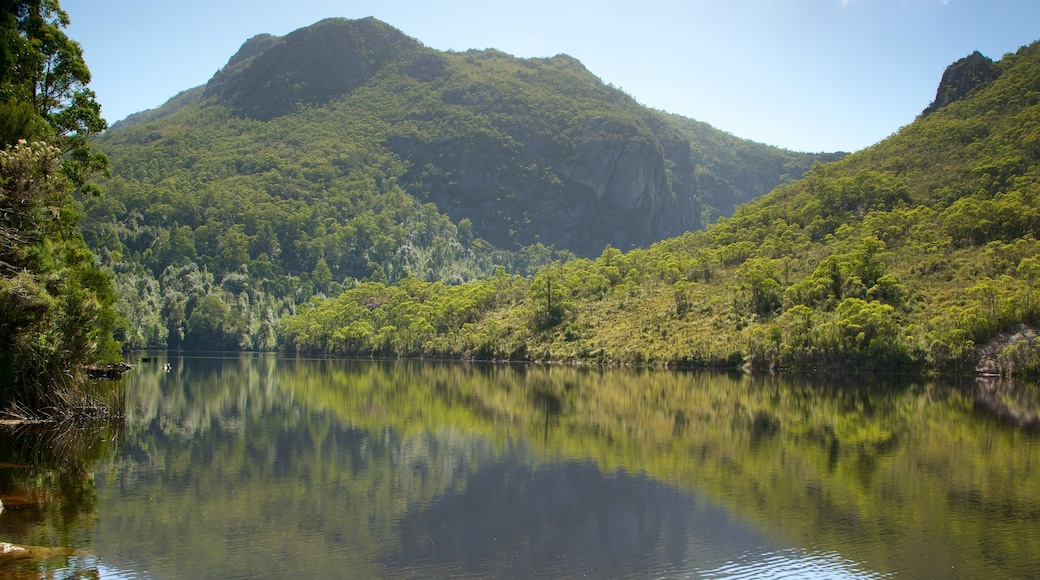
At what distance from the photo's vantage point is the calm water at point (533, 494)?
19.4m

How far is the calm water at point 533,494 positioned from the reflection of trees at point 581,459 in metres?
0.12

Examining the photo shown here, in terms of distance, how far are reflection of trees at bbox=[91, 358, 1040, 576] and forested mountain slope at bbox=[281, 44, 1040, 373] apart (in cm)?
2277

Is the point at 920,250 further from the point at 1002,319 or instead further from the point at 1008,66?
the point at 1008,66

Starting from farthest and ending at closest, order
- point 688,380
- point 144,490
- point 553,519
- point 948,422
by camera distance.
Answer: point 688,380, point 948,422, point 144,490, point 553,519

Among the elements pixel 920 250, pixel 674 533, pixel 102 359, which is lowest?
pixel 674 533

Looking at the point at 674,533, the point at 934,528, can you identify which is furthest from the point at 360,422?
the point at 934,528

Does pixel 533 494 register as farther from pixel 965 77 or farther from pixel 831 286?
pixel 965 77

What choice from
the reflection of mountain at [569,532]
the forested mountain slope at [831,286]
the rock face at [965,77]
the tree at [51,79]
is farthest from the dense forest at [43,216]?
the rock face at [965,77]

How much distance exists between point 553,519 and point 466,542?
3.38 m

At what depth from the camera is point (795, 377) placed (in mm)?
79438

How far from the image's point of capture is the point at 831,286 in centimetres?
9944

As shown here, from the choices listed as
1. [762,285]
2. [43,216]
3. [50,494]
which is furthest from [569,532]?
[762,285]

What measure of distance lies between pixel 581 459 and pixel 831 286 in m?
75.7

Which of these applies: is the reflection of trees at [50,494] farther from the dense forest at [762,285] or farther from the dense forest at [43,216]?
the dense forest at [762,285]
